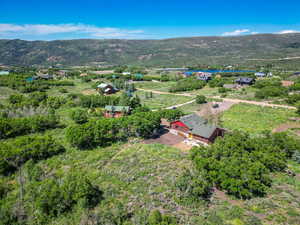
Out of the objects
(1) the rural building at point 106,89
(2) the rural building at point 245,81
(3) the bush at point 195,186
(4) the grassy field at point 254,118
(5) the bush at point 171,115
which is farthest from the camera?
(2) the rural building at point 245,81

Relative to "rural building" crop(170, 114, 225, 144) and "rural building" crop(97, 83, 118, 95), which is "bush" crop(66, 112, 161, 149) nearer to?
"rural building" crop(170, 114, 225, 144)

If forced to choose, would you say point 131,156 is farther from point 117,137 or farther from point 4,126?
point 4,126

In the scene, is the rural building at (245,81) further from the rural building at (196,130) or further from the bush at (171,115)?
the bush at (171,115)

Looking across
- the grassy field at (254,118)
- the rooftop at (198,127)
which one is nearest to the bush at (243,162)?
the rooftop at (198,127)

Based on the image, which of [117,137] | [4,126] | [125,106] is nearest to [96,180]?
[117,137]

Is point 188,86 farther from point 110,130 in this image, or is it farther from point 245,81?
point 110,130

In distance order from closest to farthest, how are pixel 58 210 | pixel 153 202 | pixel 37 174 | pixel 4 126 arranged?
pixel 58 210
pixel 153 202
pixel 37 174
pixel 4 126
